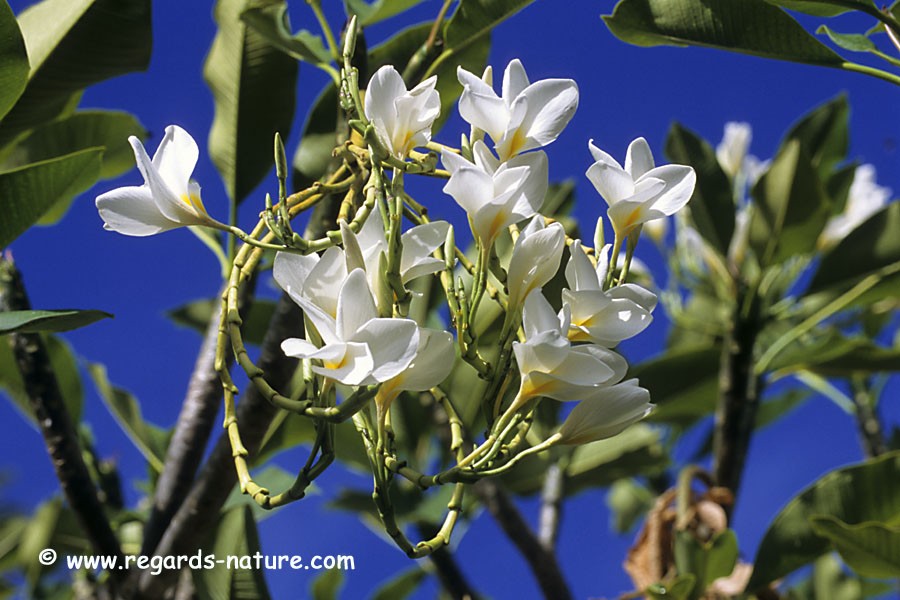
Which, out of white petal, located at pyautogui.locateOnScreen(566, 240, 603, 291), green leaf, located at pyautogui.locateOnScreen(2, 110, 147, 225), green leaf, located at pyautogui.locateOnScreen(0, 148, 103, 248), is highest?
green leaf, located at pyautogui.locateOnScreen(2, 110, 147, 225)

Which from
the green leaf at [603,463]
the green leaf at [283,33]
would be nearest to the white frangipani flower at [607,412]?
the green leaf at [283,33]

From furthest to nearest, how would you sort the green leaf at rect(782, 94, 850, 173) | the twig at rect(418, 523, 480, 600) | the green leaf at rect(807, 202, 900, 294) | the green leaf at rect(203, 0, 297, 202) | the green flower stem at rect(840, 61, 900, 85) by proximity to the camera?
the green leaf at rect(782, 94, 850, 173) < the green leaf at rect(807, 202, 900, 294) < the twig at rect(418, 523, 480, 600) < the green leaf at rect(203, 0, 297, 202) < the green flower stem at rect(840, 61, 900, 85)

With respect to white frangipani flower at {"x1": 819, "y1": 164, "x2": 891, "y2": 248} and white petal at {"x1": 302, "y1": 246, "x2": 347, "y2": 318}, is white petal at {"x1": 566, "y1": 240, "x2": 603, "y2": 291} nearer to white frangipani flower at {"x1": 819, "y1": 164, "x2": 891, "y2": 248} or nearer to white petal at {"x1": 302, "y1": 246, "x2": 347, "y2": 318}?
white petal at {"x1": 302, "y1": 246, "x2": 347, "y2": 318}

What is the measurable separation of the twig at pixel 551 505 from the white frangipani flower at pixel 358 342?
1069 mm

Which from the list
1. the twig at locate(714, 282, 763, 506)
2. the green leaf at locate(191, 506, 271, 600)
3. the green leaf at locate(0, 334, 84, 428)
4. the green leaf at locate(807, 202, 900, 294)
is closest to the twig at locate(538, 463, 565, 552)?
the twig at locate(714, 282, 763, 506)

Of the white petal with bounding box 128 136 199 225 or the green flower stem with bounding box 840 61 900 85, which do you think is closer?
the white petal with bounding box 128 136 199 225

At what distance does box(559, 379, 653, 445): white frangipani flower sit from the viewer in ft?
1.72

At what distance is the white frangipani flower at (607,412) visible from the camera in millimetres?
523

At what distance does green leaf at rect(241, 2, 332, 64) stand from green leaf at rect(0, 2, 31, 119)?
0.81 feet

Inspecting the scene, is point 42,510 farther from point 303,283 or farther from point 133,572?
point 303,283

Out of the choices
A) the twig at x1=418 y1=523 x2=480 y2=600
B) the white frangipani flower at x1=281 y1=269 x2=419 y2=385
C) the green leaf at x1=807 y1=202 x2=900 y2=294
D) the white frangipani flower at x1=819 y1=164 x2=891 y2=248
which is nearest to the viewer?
the white frangipani flower at x1=281 y1=269 x2=419 y2=385

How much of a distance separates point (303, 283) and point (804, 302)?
57.1 inches

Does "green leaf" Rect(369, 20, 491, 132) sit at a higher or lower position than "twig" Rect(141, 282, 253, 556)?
higher

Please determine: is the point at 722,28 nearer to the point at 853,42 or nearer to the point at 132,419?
the point at 853,42
